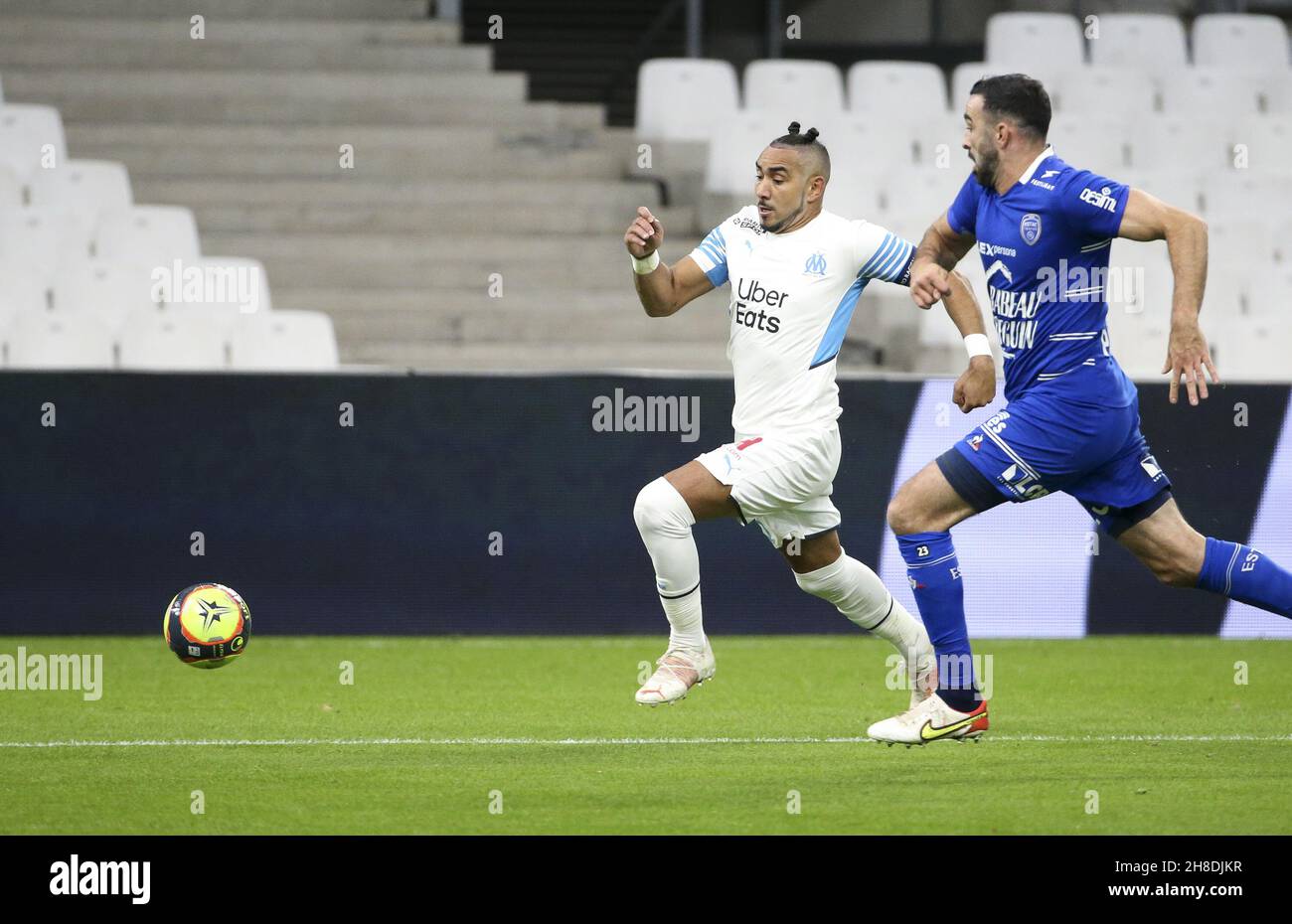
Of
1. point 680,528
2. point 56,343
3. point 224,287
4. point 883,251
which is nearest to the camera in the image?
point 680,528

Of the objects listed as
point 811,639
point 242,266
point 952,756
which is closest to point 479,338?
point 242,266

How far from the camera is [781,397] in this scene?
23.8 ft

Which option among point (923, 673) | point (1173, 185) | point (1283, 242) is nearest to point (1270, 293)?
point (1283, 242)

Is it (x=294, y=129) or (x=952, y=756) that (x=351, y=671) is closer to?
(x=952, y=756)

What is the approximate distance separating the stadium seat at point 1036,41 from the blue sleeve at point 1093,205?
10425mm

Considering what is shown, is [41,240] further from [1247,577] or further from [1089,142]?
[1247,577]

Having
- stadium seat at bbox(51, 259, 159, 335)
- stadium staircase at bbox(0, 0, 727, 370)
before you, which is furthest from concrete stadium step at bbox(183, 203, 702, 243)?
stadium seat at bbox(51, 259, 159, 335)

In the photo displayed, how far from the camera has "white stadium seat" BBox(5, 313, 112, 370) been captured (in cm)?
1193

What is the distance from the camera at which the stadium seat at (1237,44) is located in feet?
55.9

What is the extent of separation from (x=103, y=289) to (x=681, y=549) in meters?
6.98

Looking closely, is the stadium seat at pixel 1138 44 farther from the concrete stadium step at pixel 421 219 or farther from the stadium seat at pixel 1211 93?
the concrete stadium step at pixel 421 219

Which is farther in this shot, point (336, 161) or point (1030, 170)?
point (336, 161)

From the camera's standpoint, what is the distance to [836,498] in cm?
1102

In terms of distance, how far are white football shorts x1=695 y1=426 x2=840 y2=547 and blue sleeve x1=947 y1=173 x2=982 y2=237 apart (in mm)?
948
